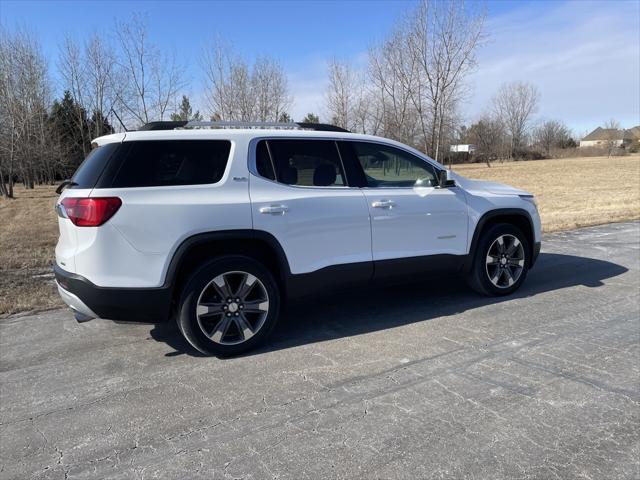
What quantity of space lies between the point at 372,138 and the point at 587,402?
2.95 metres

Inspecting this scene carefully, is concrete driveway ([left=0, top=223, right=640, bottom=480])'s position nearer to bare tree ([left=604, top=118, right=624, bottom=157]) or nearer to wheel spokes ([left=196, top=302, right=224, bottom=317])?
wheel spokes ([left=196, top=302, right=224, bottom=317])

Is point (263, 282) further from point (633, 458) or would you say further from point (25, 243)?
point (25, 243)

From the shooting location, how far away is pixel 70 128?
41.8m

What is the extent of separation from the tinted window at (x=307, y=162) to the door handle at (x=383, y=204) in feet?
1.16

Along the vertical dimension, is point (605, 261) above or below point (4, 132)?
below

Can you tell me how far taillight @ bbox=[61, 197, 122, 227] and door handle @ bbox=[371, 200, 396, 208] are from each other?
2.22 metres

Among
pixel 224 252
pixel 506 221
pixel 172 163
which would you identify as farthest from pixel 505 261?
pixel 172 163

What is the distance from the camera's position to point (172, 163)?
3775 millimetres

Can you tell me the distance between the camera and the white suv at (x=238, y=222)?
3.59 metres

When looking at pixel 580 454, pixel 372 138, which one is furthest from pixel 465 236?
pixel 580 454

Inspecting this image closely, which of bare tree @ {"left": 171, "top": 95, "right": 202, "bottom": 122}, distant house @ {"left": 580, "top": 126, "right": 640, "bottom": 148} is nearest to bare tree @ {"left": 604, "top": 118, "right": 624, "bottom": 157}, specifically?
distant house @ {"left": 580, "top": 126, "right": 640, "bottom": 148}

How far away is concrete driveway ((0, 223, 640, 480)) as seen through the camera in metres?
2.58

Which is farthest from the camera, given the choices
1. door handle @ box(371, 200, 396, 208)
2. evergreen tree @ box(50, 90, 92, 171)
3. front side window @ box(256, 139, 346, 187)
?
evergreen tree @ box(50, 90, 92, 171)

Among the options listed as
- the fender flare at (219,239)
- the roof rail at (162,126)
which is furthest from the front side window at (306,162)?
the roof rail at (162,126)
